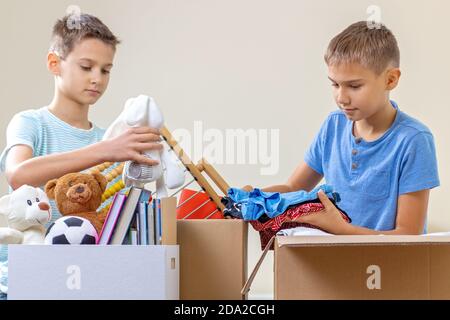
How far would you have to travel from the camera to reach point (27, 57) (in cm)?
244

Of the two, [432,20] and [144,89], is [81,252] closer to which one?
[144,89]

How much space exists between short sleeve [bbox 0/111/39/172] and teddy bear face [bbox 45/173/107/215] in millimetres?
286

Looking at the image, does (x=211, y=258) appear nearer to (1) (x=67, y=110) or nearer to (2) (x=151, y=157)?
(2) (x=151, y=157)

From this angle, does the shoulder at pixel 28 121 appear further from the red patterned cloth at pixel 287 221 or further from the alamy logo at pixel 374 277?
the alamy logo at pixel 374 277

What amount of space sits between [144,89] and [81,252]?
4.66ft

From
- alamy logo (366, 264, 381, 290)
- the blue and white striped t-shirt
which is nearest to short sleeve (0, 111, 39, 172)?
the blue and white striped t-shirt

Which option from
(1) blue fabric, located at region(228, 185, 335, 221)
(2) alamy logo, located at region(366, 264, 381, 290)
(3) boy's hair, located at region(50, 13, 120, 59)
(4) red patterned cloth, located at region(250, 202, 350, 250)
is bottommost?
(2) alamy logo, located at region(366, 264, 381, 290)

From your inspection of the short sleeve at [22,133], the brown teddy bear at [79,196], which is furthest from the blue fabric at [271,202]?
the short sleeve at [22,133]

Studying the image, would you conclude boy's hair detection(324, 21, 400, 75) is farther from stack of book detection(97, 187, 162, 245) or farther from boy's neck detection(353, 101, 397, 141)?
stack of book detection(97, 187, 162, 245)

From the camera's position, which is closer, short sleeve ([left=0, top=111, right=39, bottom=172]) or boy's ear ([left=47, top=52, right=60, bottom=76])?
short sleeve ([left=0, top=111, right=39, bottom=172])

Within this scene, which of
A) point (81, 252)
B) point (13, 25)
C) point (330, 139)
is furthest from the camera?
point (13, 25)

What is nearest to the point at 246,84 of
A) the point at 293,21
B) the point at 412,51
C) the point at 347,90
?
the point at 293,21

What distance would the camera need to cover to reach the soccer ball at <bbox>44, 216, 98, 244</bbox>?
1.13 m

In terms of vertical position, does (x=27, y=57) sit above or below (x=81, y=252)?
above
